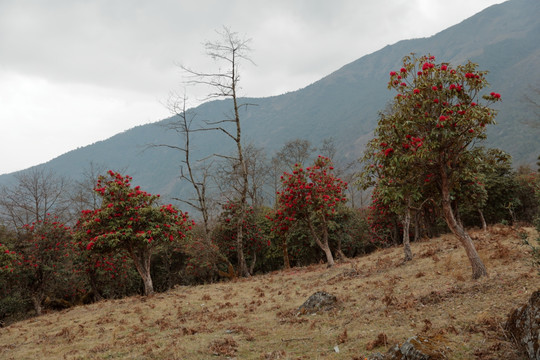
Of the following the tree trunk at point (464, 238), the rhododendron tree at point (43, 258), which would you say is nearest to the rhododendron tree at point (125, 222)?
the rhododendron tree at point (43, 258)

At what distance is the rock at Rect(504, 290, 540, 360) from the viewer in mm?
4430

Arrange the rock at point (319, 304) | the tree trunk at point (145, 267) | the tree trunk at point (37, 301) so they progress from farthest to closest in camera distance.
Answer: the tree trunk at point (37, 301) → the tree trunk at point (145, 267) → the rock at point (319, 304)

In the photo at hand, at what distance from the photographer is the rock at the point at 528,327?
14.5 feet

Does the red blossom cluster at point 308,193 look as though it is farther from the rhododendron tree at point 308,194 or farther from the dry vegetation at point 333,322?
the dry vegetation at point 333,322

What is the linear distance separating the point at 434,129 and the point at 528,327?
17.1 ft

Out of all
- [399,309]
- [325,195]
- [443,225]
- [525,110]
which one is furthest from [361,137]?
[399,309]

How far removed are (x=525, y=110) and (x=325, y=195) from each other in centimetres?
12990

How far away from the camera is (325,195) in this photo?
19.3m

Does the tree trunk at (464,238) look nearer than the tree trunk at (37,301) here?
Yes

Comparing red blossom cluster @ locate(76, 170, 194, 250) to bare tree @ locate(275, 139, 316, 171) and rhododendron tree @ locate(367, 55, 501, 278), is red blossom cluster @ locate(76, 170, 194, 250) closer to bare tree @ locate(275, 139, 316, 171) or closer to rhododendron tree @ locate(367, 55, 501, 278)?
rhododendron tree @ locate(367, 55, 501, 278)

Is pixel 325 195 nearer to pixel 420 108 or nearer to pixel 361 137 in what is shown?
pixel 420 108

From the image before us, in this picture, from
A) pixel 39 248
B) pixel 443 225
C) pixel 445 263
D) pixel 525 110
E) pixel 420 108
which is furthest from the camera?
pixel 525 110

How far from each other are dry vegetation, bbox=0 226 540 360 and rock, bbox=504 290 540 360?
0.22 meters

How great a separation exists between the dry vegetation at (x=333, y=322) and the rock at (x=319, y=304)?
0.30 metres
